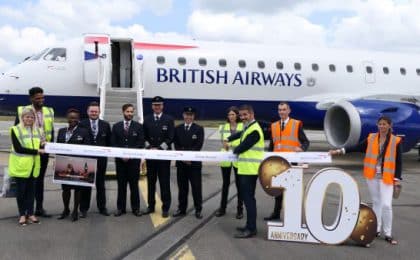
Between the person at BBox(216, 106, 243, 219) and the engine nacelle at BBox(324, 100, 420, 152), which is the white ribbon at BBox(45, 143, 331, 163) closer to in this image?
the person at BBox(216, 106, 243, 219)

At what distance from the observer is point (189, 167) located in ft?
22.5

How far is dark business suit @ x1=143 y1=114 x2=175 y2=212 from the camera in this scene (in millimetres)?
6867

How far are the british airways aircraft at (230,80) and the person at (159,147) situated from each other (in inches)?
177

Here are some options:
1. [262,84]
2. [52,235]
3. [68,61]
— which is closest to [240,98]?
[262,84]

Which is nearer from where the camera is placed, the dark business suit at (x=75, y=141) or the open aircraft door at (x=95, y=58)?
the dark business suit at (x=75, y=141)

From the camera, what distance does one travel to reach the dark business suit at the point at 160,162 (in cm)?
687

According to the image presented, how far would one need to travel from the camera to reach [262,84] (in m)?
14.0

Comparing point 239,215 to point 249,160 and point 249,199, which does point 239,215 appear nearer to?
point 249,199

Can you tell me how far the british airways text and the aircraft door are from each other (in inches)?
96.5

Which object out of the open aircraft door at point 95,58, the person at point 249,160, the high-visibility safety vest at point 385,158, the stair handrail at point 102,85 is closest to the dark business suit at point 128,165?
the person at point 249,160

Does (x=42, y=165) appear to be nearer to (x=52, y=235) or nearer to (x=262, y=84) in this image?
(x=52, y=235)

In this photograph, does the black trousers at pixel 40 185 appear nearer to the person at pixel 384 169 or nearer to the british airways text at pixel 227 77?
the person at pixel 384 169

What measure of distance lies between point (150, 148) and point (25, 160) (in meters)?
1.72

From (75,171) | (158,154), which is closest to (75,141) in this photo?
(75,171)
